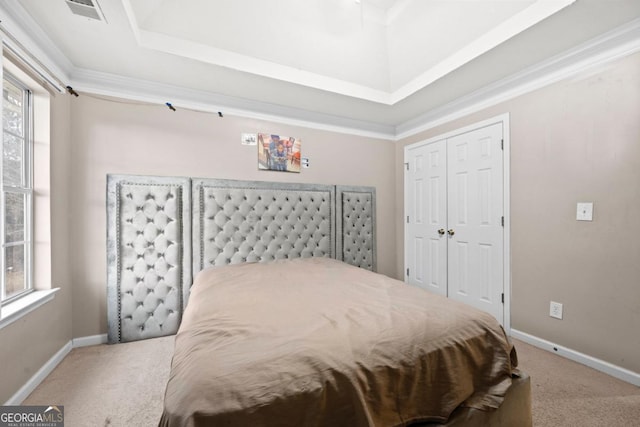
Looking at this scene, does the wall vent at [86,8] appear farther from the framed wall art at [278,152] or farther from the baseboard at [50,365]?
the baseboard at [50,365]

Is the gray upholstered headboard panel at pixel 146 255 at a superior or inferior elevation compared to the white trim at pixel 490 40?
inferior

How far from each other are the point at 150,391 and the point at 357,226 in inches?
104

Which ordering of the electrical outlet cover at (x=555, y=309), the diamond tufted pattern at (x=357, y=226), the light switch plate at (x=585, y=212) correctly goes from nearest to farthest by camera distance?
the light switch plate at (x=585, y=212), the electrical outlet cover at (x=555, y=309), the diamond tufted pattern at (x=357, y=226)

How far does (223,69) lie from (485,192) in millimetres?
2883

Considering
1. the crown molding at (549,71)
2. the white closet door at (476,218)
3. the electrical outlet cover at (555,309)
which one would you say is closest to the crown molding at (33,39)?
the crown molding at (549,71)

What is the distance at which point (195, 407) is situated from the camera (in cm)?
78

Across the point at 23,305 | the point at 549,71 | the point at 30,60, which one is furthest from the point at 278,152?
the point at 549,71

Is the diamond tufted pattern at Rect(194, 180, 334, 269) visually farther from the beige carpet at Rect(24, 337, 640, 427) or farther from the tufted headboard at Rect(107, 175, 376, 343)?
the beige carpet at Rect(24, 337, 640, 427)

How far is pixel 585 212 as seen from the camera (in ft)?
6.92

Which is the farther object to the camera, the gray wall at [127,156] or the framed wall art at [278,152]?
the framed wall art at [278,152]

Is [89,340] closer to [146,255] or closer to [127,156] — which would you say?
[146,255]

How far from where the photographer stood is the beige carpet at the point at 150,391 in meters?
1.56

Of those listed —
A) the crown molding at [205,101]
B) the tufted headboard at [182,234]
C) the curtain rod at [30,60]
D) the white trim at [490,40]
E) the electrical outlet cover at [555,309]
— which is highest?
the white trim at [490,40]

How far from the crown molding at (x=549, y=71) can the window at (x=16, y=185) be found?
3.92m
